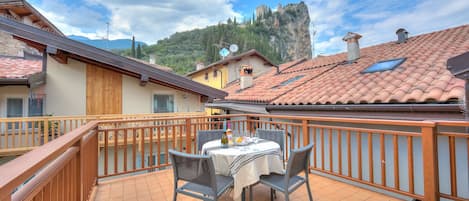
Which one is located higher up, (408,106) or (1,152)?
(408,106)

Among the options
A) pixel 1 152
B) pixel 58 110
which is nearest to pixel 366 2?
pixel 58 110

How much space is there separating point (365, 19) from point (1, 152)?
17635mm

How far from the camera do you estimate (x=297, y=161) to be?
2.30 metres

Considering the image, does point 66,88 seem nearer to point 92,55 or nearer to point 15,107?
point 15,107

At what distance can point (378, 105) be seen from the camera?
13.3 ft

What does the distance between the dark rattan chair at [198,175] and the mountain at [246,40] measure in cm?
2005

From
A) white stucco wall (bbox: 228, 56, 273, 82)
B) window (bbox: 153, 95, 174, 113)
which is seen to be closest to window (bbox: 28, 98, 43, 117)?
window (bbox: 153, 95, 174, 113)

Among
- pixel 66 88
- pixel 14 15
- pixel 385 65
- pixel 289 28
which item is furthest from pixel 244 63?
pixel 289 28

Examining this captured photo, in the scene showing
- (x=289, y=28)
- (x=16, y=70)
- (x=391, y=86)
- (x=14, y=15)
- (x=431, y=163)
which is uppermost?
(x=289, y=28)

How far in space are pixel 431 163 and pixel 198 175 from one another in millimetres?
2472

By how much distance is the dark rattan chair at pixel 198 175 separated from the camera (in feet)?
6.77

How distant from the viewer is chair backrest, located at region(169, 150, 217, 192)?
2.05 m

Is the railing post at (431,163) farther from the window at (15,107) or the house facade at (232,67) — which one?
the house facade at (232,67)

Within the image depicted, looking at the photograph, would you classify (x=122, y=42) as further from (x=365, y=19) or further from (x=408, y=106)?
(x=408, y=106)
